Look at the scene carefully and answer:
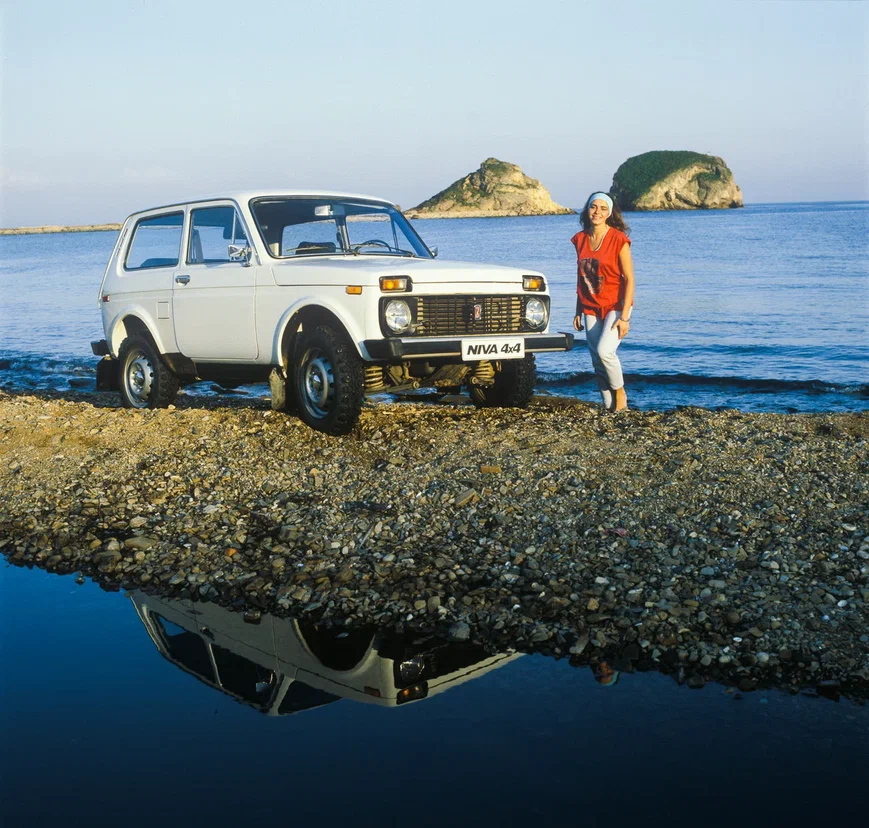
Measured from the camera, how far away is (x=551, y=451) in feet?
24.3

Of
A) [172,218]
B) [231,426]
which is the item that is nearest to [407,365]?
[231,426]

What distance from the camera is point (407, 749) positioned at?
3.63 metres

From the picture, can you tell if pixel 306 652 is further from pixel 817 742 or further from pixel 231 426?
pixel 231 426

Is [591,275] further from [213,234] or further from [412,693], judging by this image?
[412,693]

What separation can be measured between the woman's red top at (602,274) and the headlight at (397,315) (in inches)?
69.0

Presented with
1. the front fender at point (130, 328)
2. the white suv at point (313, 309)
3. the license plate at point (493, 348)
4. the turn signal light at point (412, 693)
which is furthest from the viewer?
the front fender at point (130, 328)

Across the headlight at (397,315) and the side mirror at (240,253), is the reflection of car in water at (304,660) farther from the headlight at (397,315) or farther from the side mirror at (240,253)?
the side mirror at (240,253)

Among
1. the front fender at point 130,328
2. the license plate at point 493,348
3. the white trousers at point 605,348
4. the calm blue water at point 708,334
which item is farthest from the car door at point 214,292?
the calm blue water at point 708,334

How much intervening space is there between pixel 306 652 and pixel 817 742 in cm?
221

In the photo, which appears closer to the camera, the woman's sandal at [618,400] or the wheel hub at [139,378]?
the woman's sandal at [618,400]

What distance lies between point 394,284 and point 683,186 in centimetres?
17850

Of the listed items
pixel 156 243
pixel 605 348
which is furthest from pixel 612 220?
pixel 156 243

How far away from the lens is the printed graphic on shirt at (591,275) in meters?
8.90

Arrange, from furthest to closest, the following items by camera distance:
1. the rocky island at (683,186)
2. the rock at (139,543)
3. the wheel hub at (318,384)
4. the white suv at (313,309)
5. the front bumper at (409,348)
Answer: the rocky island at (683,186), the wheel hub at (318,384), the white suv at (313,309), the front bumper at (409,348), the rock at (139,543)
